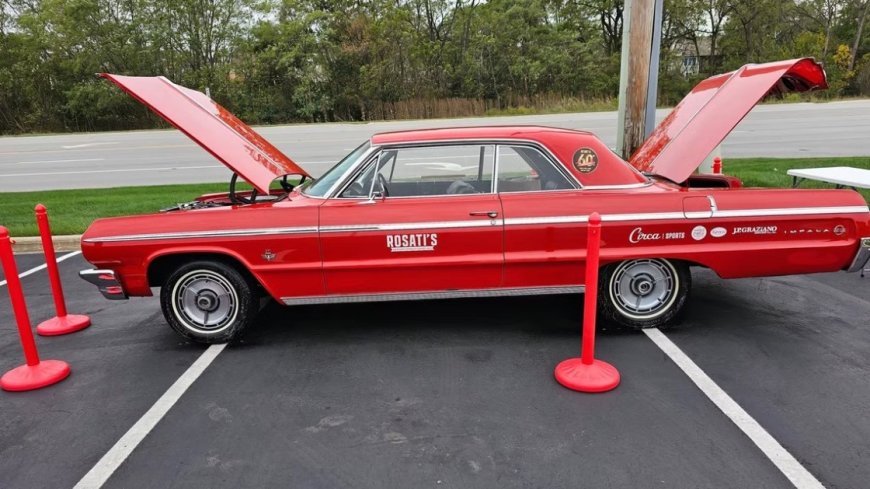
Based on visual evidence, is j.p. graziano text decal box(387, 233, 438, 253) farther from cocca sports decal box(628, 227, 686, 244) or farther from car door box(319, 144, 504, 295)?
cocca sports decal box(628, 227, 686, 244)

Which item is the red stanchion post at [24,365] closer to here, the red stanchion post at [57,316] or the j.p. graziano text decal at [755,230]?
the red stanchion post at [57,316]

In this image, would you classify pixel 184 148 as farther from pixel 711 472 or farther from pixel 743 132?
pixel 711 472

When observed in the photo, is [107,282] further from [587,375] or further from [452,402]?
[587,375]

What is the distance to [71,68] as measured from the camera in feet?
114

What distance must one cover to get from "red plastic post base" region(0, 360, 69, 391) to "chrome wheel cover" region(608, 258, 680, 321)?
4004 mm

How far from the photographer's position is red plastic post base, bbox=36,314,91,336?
489 cm

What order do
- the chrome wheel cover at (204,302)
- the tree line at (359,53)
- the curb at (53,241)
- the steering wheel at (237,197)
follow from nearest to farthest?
the chrome wheel cover at (204,302), the steering wheel at (237,197), the curb at (53,241), the tree line at (359,53)

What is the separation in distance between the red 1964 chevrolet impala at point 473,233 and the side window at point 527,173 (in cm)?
1

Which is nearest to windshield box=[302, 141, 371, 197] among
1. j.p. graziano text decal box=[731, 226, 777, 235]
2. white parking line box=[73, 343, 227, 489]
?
white parking line box=[73, 343, 227, 489]

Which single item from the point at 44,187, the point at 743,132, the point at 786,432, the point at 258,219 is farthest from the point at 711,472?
the point at 743,132

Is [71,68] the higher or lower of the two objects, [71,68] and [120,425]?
the higher

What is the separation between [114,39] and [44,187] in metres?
26.3

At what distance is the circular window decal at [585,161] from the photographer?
4266 millimetres

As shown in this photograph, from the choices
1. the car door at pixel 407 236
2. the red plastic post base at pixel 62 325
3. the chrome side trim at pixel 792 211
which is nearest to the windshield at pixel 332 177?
the car door at pixel 407 236
